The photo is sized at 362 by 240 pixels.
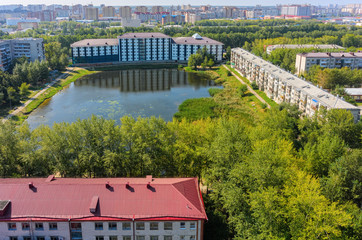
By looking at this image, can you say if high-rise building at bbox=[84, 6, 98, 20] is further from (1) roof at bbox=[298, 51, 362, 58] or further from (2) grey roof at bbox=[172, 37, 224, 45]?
(1) roof at bbox=[298, 51, 362, 58]

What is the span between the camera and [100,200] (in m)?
13.1

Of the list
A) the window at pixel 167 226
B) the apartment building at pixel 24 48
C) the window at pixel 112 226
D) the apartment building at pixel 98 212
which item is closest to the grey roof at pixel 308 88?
the apartment building at pixel 98 212

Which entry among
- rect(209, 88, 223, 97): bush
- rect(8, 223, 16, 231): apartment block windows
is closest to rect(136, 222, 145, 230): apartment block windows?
rect(8, 223, 16, 231): apartment block windows

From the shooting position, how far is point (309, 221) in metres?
11.9

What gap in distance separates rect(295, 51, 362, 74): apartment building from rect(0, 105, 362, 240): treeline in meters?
30.8

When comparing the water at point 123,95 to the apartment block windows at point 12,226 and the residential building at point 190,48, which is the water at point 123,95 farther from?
the apartment block windows at point 12,226

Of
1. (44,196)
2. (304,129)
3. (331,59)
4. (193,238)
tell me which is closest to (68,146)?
(44,196)

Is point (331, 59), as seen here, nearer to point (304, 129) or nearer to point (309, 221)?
point (304, 129)

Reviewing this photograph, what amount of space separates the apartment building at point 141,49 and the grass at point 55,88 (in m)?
4.97

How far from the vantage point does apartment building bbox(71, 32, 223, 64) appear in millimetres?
58875

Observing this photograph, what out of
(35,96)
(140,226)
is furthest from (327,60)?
(140,226)

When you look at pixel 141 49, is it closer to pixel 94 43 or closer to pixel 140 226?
pixel 94 43

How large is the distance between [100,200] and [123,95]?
29.3 meters

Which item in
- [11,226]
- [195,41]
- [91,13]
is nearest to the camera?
[11,226]
